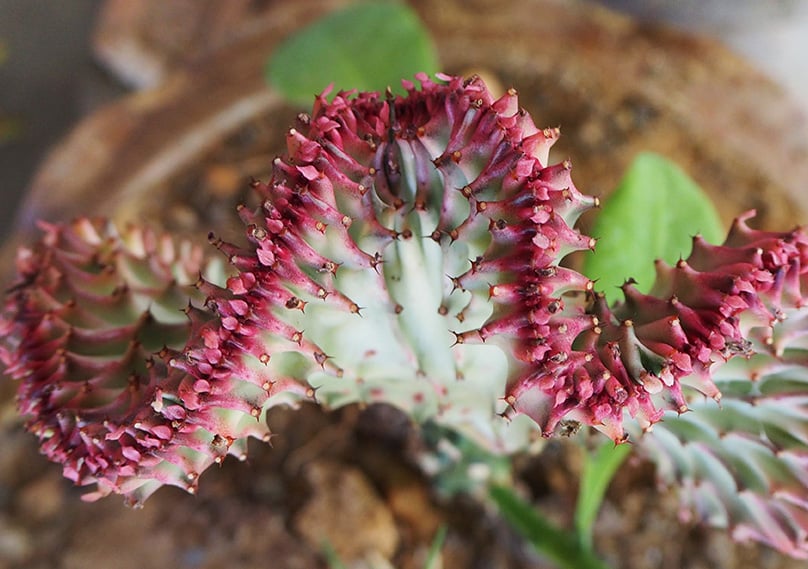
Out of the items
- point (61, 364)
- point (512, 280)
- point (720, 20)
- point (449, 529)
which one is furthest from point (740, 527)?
point (720, 20)

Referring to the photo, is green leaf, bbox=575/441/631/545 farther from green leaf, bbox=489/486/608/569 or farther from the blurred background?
the blurred background

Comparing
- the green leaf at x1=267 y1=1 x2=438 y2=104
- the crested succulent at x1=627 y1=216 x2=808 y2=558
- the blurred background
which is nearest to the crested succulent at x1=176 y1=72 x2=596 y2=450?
the crested succulent at x1=627 y1=216 x2=808 y2=558

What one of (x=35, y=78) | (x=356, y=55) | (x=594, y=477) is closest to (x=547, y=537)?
(x=594, y=477)

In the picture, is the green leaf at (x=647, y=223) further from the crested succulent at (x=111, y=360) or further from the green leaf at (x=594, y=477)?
the crested succulent at (x=111, y=360)

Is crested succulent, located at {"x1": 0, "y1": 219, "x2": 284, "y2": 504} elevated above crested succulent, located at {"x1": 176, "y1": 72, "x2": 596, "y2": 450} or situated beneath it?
situated beneath

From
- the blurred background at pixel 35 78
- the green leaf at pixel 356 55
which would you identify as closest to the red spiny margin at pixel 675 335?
the green leaf at pixel 356 55

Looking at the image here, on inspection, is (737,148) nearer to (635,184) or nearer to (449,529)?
(635,184)

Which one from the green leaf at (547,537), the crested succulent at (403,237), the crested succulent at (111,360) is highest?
the crested succulent at (403,237)
